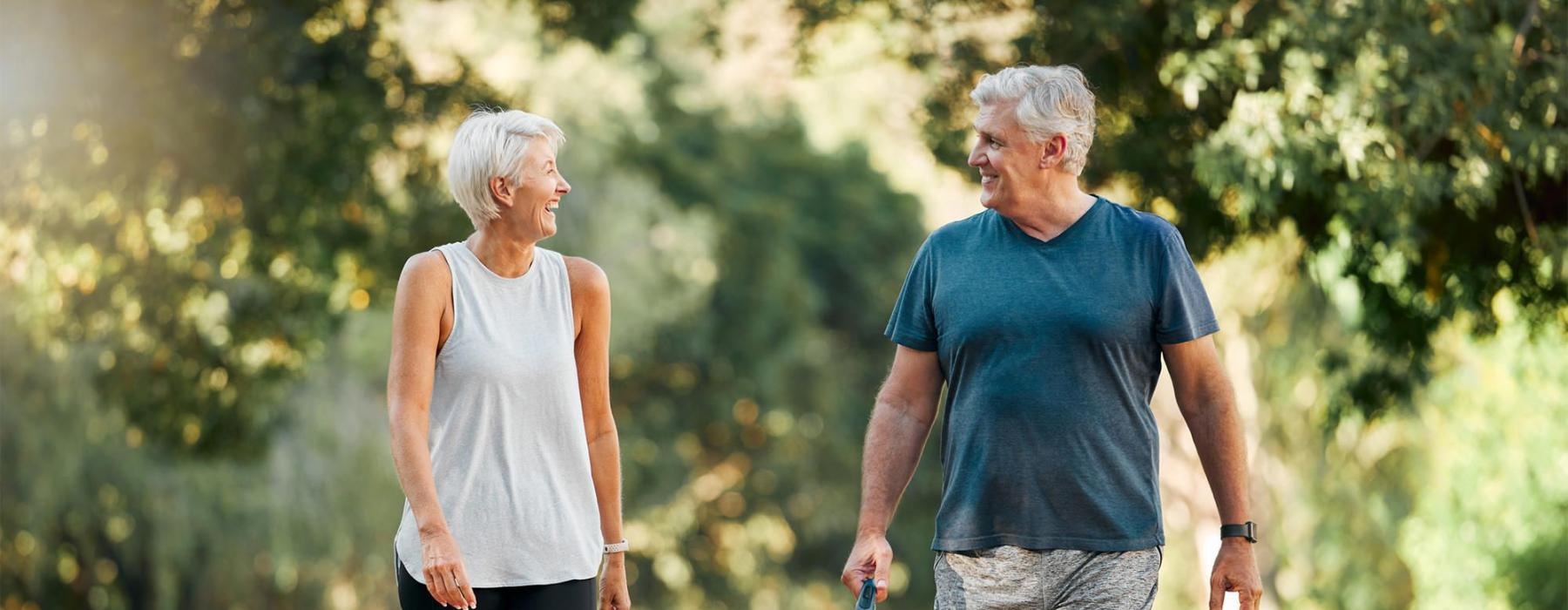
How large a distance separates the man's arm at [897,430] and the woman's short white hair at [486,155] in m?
0.91

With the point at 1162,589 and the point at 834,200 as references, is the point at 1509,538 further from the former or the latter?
the point at 834,200

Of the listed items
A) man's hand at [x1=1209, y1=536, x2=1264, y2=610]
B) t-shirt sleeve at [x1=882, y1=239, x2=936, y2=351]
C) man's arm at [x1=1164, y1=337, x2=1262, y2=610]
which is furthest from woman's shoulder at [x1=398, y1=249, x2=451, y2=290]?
man's hand at [x1=1209, y1=536, x2=1264, y2=610]

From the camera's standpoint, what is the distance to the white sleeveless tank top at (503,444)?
394cm

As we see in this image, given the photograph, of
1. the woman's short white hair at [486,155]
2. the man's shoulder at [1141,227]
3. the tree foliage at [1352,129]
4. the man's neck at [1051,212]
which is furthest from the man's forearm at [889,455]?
the tree foliage at [1352,129]

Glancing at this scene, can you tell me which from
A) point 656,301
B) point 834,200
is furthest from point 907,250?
point 656,301

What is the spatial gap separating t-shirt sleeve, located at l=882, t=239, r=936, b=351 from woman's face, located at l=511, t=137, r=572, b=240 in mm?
760

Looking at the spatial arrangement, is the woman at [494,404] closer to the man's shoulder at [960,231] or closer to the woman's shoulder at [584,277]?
the woman's shoulder at [584,277]

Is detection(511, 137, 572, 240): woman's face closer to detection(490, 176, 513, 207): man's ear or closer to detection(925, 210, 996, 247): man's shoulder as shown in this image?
detection(490, 176, 513, 207): man's ear

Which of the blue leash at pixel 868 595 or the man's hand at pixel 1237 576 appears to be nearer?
the man's hand at pixel 1237 576

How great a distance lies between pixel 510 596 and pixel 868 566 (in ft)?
2.41

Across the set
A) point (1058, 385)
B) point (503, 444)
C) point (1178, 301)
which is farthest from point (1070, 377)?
point (503, 444)

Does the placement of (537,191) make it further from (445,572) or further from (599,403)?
(445,572)

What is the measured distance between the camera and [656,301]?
26719 mm

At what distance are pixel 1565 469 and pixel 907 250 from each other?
14.1 metres
